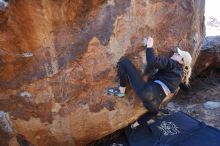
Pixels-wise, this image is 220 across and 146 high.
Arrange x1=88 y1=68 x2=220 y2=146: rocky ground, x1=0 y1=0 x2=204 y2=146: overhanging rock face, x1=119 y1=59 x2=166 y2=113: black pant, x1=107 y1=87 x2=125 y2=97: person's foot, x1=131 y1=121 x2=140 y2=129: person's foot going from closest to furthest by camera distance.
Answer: x1=0 y1=0 x2=204 y2=146: overhanging rock face
x1=119 y1=59 x2=166 y2=113: black pant
x1=107 y1=87 x2=125 y2=97: person's foot
x1=131 y1=121 x2=140 y2=129: person's foot
x1=88 y1=68 x2=220 y2=146: rocky ground

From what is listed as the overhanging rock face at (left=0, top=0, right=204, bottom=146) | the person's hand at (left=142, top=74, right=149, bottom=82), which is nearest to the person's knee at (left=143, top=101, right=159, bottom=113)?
the overhanging rock face at (left=0, top=0, right=204, bottom=146)

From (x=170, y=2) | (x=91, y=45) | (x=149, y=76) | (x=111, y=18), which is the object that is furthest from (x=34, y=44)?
(x=170, y=2)

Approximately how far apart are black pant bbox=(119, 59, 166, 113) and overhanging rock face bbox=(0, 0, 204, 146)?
0.34 ft

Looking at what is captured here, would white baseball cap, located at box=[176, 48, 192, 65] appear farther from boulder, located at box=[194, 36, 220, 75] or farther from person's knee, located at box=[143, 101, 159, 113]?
boulder, located at box=[194, 36, 220, 75]

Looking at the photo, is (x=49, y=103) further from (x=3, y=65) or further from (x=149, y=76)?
(x=149, y=76)

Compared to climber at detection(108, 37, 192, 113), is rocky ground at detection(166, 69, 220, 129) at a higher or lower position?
lower

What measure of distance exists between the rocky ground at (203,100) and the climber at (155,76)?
124cm

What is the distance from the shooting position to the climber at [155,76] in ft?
12.5

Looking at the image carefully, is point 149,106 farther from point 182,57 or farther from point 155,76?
point 182,57

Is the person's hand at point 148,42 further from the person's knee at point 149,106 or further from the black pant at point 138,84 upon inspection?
the person's knee at point 149,106

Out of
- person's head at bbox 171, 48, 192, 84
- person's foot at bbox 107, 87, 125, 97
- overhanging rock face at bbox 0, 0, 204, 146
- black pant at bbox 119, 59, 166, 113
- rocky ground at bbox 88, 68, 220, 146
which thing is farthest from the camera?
rocky ground at bbox 88, 68, 220, 146

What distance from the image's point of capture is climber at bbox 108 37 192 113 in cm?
381

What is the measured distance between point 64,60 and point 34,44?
1.14 feet

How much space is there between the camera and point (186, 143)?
411 centimetres
